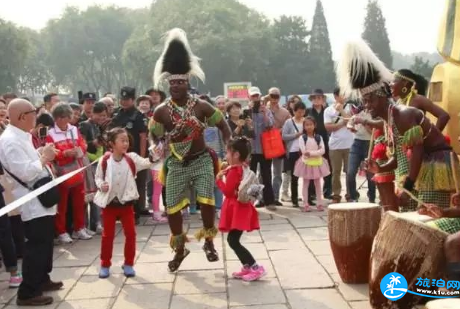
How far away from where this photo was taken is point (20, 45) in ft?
162

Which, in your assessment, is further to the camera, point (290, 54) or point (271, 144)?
point (290, 54)

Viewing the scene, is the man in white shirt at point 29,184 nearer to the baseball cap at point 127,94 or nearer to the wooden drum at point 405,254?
the wooden drum at point 405,254

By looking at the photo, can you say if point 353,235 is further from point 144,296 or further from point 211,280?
point 144,296

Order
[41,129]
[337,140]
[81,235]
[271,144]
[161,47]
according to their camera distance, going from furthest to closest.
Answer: [161,47] < [337,140] < [271,144] < [81,235] < [41,129]

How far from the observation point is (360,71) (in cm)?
457

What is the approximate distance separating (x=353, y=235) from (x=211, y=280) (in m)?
1.37

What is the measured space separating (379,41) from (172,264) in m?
67.4

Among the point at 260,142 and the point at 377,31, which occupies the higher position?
the point at 377,31

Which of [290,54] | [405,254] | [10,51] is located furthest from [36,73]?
[405,254]

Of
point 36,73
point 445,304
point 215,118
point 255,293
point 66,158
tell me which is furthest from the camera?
point 36,73

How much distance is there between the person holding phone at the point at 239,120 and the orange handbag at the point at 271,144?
0.73 ft

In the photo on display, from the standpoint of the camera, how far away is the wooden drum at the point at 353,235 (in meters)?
4.52

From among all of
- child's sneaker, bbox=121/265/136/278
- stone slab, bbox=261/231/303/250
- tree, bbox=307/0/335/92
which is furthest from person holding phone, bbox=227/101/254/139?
tree, bbox=307/0/335/92

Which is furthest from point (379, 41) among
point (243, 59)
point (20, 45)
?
point (20, 45)
